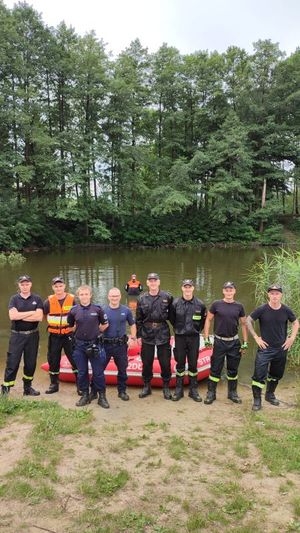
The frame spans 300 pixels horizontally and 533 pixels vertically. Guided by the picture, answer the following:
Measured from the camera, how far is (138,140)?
32062 millimetres

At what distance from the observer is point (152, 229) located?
1169 inches

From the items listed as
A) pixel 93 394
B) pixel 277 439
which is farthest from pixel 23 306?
pixel 277 439

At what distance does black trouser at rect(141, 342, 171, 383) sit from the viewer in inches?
228

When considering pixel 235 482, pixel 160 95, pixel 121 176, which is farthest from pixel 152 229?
pixel 235 482

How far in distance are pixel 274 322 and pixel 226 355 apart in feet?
2.69

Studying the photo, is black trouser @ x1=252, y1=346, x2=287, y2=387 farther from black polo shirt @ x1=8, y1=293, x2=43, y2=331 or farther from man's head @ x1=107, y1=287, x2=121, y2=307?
black polo shirt @ x1=8, y1=293, x2=43, y2=331

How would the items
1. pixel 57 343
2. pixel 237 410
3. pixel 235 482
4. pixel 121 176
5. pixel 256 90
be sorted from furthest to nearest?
1. pixel 256 90
2. pixel 121 176
3. pixel 57 343
4. pixel 237 410
5. pixel 235 482

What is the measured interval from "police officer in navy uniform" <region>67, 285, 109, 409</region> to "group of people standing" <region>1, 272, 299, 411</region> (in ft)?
0.04

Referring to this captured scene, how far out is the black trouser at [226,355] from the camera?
5605 millimetres

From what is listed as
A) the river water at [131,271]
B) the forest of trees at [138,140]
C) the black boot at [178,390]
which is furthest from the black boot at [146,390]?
the forest of trees at [138,140]

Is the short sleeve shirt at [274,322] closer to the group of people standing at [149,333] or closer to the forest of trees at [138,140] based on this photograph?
the group of people standing at [149,333]

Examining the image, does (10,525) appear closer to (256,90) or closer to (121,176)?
(121,176)

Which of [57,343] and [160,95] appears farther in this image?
[160,95]

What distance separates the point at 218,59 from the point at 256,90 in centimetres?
387
